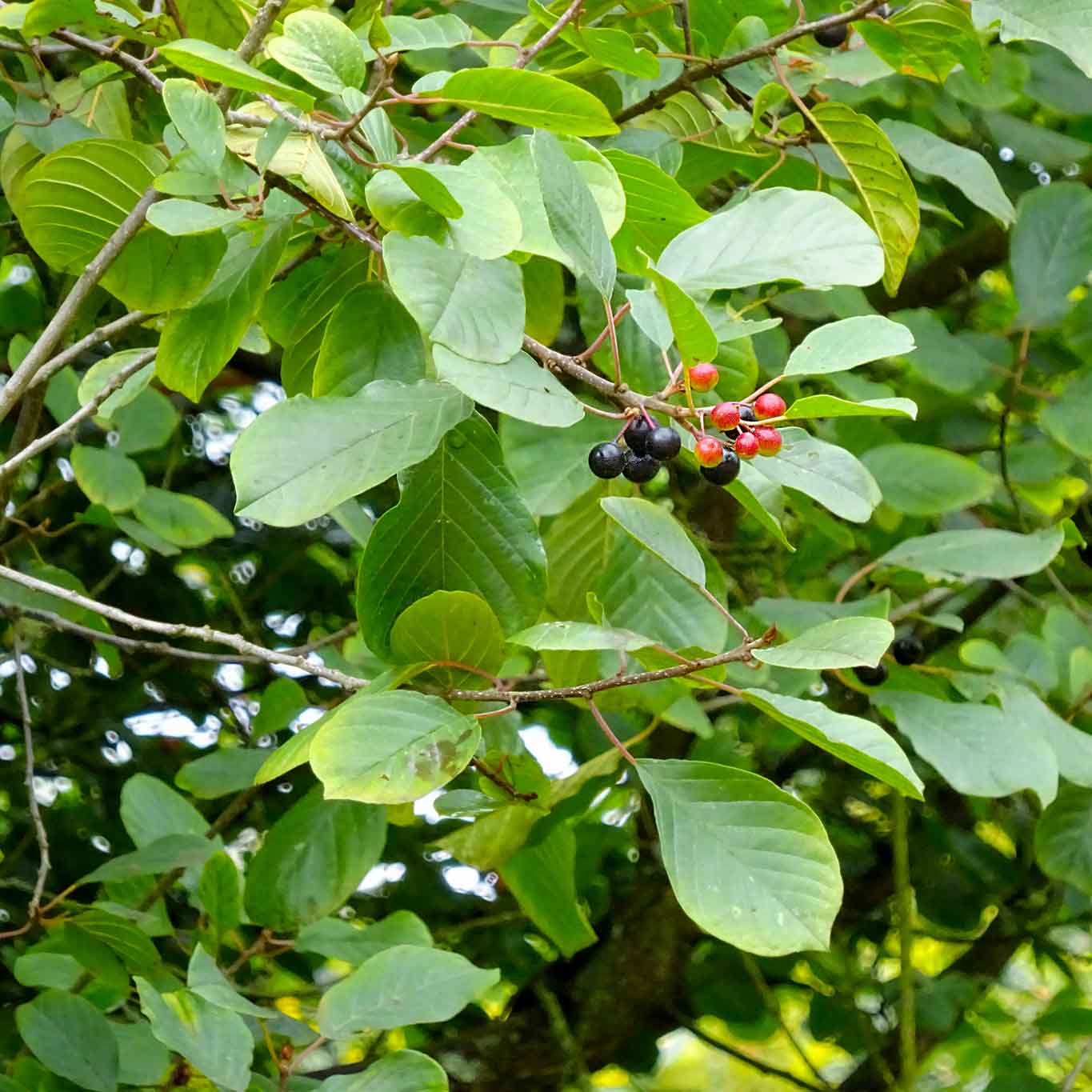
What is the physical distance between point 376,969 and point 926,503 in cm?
79

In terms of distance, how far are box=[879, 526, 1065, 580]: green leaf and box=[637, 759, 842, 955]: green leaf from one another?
0.53 m

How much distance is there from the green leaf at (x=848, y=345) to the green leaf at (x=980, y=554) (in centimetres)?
55

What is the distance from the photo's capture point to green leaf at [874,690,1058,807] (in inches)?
43.4

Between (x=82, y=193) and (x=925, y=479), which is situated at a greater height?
(x=82, y=193)

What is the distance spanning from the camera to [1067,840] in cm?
148

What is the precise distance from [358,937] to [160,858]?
21 centimetres

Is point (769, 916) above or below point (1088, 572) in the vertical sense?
above

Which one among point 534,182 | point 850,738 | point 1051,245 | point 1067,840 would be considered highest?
point 534,182

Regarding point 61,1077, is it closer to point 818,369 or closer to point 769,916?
point 769,916

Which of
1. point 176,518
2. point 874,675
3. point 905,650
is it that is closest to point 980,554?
point 874,675

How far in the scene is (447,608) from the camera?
785 mm

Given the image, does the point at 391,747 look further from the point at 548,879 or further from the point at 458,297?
the point at 548,879

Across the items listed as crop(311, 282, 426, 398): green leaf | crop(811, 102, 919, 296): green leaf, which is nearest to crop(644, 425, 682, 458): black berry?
crop(311, 282, 426, 398): green leaf

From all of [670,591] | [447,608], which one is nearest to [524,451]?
[670,591]
